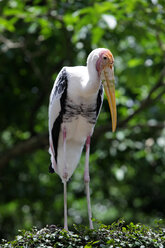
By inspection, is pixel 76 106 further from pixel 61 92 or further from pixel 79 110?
pixel 61 92

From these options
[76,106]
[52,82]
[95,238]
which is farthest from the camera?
[52,82]

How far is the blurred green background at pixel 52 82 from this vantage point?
729cm

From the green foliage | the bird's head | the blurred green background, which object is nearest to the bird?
the bird's head

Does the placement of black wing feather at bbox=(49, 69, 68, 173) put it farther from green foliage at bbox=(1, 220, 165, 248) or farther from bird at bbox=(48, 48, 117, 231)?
green foliage at bbox=(1, 220, 165, 248)

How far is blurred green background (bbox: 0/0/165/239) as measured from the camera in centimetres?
729

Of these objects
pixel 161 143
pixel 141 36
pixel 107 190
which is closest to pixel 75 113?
pixel 141 36

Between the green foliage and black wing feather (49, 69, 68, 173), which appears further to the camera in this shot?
black wing feather (49, 69, 68, 173)

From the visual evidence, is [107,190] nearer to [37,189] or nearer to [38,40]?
[37,189]

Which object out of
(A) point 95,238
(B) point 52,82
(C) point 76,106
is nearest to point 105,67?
(C) point 76,106

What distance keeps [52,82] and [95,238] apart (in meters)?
5.19

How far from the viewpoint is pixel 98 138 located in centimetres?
876

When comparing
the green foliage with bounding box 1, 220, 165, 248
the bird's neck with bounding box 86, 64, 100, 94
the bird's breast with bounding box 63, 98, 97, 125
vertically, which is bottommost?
the green foliage with bounding box 1, 220, 165, 248

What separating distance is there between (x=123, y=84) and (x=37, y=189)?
8.97 feet

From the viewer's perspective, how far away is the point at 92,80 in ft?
17.2
